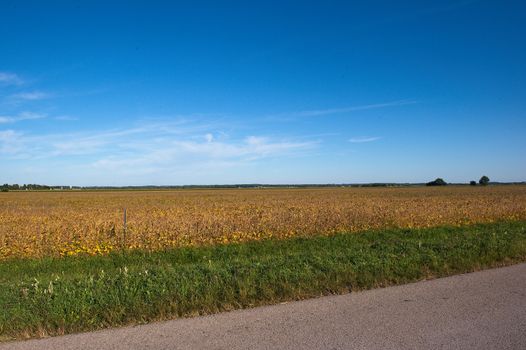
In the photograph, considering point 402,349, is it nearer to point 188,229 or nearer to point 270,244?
point 270,244

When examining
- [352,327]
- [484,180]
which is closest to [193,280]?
[352,327]

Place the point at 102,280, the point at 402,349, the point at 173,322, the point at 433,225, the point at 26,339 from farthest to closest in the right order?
1. the point at 433,225
2. the point at 102,280
3. the point at 173,322
4. the point at 26,339
5. the point at 402,349

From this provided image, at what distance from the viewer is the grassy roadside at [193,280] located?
569 cm

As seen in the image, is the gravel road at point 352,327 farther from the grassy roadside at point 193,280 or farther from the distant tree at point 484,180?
the distant tree at point 484,180

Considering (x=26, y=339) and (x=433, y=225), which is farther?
(x=433, y=225)

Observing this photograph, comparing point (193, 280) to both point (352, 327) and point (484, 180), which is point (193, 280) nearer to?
point (352, 327)

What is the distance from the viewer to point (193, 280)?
281 inches

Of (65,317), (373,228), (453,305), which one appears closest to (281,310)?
(453,305)

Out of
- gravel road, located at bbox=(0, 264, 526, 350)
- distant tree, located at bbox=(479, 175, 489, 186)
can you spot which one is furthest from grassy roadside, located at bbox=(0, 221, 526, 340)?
distant tree, located at bbox=(479, 175, 489, 186)

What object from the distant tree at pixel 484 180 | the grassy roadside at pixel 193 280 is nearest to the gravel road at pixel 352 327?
the grassy roadside at pixel 193 280

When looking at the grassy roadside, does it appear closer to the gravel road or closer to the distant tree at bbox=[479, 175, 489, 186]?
the gravel road

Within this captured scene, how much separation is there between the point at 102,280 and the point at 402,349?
4.80m

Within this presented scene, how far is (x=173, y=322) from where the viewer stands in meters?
5.50

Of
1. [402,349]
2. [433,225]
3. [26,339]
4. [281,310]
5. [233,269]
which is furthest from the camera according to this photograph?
[433,225]
